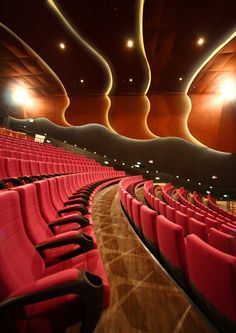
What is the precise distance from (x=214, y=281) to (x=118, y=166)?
140 inches

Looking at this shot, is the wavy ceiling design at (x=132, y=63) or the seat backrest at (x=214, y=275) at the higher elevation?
the wavy ceiling design at (x=132, y=63)

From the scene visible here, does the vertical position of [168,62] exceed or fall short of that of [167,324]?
it exceeds it

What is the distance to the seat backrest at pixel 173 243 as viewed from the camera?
0.49 metres

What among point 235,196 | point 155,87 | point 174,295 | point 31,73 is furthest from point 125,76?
point 174,295

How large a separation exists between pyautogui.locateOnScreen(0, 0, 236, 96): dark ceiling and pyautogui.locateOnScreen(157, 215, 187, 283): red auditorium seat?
1.80 meters

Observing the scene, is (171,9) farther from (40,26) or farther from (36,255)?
(36,255)

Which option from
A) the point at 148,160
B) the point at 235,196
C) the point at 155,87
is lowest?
the point at 235,196

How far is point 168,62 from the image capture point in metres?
2.69

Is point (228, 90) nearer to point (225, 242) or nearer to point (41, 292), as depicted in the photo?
point (225, 242)

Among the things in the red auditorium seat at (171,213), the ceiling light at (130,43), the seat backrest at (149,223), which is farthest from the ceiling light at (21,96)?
the seat backrest at (149,223)

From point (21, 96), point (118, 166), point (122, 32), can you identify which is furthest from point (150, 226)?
point (21, 96)

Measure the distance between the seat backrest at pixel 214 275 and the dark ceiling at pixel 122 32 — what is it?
1.90m

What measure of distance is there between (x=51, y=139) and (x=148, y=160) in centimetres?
145

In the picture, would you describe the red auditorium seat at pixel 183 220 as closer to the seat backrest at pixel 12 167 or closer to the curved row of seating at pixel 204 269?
the curved row of seating at pixel 204 269
